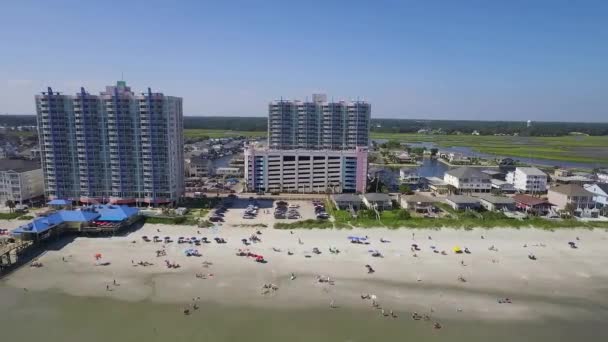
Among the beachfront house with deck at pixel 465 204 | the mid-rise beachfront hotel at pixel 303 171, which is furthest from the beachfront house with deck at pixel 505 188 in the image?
the mid-rise beachfront hotel at pixel 303 171

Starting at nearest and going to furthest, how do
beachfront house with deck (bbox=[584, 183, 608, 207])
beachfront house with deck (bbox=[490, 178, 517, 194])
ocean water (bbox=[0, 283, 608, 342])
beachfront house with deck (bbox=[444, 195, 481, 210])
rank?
ocean water (bbox=[0, 283, 608, 342]) < beachfront house with deck (bbox=[444, 195, 481, 210]) < beachfront house with deck (bbox=[584, 183, 608, 207]) < beachfront house with deck (bbox=[490, 178, 517, 194])

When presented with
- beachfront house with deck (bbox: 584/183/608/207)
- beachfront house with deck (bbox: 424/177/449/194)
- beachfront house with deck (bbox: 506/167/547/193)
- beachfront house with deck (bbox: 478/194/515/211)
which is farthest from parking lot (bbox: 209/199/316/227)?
beachfront house with deck (bbox: 584/183/608/207)

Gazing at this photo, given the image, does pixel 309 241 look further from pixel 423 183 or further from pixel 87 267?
pixel 423 183

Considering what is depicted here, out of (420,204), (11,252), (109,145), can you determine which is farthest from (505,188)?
(11,252)

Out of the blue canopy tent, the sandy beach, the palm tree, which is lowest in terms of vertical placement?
the sandy beach

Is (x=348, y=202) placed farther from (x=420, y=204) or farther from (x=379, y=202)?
(x=420, y=204)

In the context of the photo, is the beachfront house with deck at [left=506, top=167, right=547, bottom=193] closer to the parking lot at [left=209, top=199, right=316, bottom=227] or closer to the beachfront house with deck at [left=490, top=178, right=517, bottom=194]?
the beachfront house with deck at [left=490, top=178, right=517, bottom=194]
